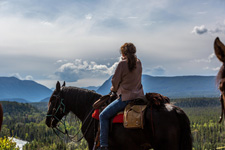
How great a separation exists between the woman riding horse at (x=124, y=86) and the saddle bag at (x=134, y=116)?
250 millimetres

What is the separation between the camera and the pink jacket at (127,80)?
6320 millimetres

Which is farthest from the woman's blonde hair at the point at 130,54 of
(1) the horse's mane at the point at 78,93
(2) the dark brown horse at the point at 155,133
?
(1) the horse's mane at the point at 78,93

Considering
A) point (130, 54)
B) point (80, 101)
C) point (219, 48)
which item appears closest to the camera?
point (219, 48)

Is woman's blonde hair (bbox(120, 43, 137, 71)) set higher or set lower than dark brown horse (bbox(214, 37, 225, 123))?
higher

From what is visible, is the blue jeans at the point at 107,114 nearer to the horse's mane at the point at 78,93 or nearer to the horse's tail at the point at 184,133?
the horse's tail at the point at 184,133

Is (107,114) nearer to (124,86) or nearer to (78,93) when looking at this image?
(124,86)

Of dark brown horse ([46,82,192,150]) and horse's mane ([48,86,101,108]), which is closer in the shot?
dark brown horse ([46,82,192,150])

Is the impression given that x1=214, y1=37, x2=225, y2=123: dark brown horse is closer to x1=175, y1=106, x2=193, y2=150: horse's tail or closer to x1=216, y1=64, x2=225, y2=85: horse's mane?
x1=216, y1=64, x2=225, y2=85: horse's mane

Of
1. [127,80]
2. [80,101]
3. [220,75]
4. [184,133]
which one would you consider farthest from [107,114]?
[220,75]

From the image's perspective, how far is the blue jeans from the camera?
252 inches

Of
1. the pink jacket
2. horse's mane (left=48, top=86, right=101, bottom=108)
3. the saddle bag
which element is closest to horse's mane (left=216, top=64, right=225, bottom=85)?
the saddle bag

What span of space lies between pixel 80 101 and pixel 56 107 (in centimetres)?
107

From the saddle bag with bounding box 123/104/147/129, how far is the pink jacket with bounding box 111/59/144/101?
30 cm

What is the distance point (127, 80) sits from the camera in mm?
6387
